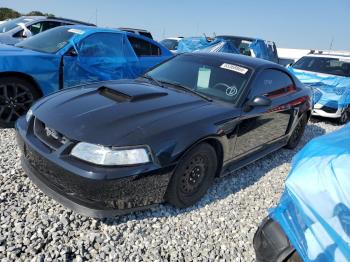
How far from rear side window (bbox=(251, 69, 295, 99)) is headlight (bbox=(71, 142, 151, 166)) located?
171 cm

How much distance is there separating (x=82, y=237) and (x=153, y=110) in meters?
1.19

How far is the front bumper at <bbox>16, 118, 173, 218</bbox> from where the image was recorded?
93.0 inches

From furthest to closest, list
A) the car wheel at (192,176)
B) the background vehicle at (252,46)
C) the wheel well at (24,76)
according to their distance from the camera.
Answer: the background vehicle at (252,46), the wheel well at (24,76), the car wheel at (192,176)

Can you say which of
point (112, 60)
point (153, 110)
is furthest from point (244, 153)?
point (112, 60)

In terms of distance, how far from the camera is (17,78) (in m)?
4.26

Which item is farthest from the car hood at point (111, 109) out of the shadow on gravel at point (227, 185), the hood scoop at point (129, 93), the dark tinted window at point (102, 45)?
the dark tinted window at point (102, 45)

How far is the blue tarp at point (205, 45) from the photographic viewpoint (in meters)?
10.6

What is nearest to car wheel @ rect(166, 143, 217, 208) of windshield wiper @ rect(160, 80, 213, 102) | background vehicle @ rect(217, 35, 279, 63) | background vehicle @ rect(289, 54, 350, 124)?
windshield wiper @ rect(160, 80, 213, 102)

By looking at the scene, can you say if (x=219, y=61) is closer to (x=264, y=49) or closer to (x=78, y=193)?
(x=78, y=193)

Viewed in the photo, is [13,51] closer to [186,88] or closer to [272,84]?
[186,88]

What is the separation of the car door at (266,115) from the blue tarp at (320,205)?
4.78 feet

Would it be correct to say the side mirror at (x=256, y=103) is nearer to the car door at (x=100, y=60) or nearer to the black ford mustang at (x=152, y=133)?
the black ford mustang at (x=152, y=133)

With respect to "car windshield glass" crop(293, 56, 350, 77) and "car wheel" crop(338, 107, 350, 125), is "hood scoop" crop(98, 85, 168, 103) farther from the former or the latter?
"car windshield glass" crop(293, 56, 350, 77)

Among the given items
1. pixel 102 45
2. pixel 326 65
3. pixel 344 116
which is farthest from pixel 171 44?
pixel 102 45
